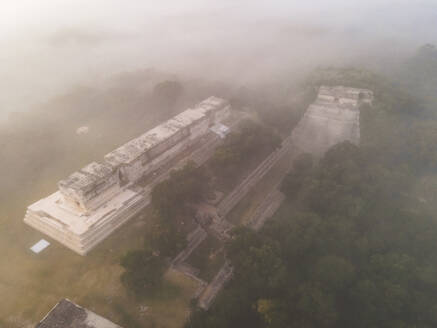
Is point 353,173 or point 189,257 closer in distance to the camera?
point 189,257

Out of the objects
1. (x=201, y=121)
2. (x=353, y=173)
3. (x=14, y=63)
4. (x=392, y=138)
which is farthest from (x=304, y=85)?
(x=14, y=63)

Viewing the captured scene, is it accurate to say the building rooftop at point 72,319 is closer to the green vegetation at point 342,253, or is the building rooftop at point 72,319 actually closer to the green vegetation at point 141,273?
the green vegetation at point 141,273

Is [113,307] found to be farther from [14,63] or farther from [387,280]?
[14,63]

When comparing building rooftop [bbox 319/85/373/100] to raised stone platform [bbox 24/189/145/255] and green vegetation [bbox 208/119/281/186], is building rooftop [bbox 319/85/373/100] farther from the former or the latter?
raised stone platform [bbox 24/189/145/255]

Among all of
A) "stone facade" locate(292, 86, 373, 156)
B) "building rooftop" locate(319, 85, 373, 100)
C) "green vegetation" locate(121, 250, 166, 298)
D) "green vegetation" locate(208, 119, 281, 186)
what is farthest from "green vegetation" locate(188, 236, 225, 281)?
"building rooftop" locate(319, 85, 373, 100)

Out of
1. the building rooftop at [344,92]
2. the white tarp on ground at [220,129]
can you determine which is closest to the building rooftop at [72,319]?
the white tarp on ground at [220,129]

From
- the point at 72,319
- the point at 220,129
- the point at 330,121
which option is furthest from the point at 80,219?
the point at 330,121

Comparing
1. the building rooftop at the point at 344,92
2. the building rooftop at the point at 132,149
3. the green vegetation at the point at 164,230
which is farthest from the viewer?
the building rooftop at the point at 344,92
